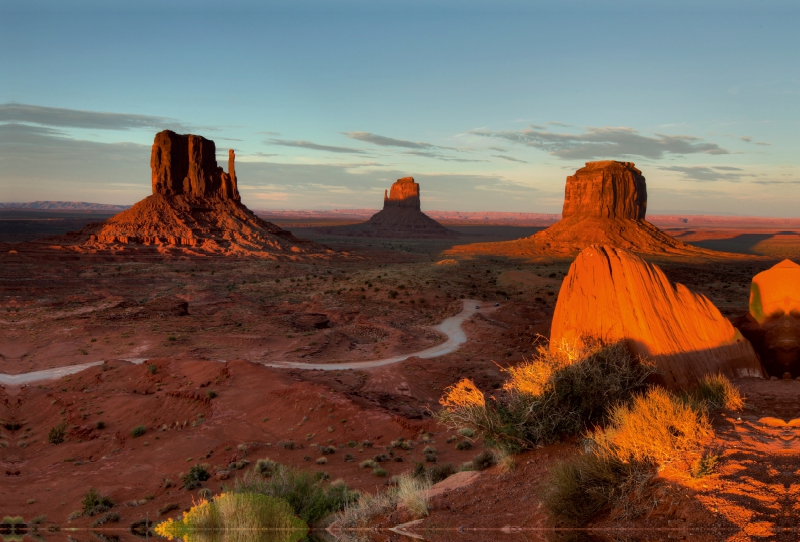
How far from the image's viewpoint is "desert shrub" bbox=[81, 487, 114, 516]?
13.6 metres

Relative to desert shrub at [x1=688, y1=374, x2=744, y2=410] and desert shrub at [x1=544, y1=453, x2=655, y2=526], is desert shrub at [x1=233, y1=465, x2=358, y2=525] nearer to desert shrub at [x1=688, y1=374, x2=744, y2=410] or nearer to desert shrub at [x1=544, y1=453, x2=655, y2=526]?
desert shrub at [x1=544, y1=453, x2=655, y2=526]

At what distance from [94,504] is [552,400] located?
12634mm

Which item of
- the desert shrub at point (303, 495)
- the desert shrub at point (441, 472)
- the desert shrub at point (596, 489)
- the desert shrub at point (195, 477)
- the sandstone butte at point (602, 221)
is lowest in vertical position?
the desert shrub at point (195, 477)

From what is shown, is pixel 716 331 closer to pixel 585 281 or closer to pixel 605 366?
pixel 585 281

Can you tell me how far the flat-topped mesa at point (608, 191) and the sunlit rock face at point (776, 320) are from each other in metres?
91.0

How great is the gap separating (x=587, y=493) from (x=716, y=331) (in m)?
9.22

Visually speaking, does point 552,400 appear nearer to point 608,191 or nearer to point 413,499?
point 413,499

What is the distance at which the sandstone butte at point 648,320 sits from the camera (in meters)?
13.3

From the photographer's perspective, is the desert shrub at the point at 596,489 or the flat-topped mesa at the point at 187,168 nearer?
the desert shrub at the point at 596,489

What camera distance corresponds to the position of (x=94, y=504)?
45.5ft

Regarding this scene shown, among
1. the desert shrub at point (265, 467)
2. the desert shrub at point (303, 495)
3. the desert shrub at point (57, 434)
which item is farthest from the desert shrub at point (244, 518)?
the desert shrub at point (57, 434)

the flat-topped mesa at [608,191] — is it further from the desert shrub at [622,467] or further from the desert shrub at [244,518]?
the desert shrub at [244,518]

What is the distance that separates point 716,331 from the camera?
15.0 meters

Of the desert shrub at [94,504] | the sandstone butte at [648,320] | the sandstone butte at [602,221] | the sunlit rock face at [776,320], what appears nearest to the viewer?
the sandstone butte at [648,320]
